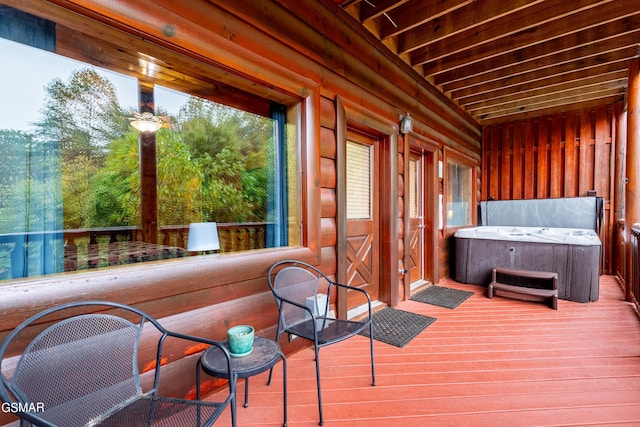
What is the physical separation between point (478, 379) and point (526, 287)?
2.29 meters

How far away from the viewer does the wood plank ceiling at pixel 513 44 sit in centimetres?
256

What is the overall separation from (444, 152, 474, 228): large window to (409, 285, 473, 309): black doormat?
1114 mm

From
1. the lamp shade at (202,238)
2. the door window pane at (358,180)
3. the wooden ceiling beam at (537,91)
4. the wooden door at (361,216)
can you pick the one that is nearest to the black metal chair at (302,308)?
the lamp shade at (202,238)

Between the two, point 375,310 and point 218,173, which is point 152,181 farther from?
point 375,310

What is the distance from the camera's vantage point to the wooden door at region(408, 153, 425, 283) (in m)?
3.99

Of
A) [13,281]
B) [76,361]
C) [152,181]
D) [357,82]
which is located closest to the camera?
[76,361]

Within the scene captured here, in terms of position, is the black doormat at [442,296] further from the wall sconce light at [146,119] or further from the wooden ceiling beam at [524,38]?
the wall sconce light at [146,119]

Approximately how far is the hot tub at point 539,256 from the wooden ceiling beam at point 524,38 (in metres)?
2.21

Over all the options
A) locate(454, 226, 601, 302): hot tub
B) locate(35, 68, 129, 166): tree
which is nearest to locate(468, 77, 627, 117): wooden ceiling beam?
locate(454, 226, 601, 302): hot tub

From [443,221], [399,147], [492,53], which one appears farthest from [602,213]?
[399,147]

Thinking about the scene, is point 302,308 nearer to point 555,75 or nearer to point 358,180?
point 358,180

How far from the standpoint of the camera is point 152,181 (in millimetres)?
4180

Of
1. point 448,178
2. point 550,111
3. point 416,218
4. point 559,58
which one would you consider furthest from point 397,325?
point 550,111

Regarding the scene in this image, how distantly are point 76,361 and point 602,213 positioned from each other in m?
6.30
